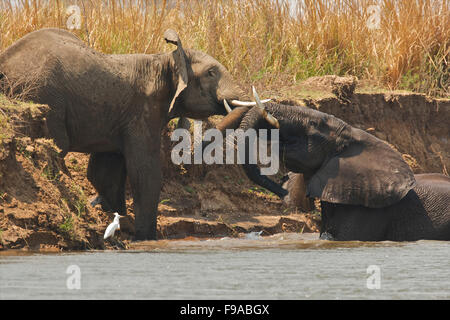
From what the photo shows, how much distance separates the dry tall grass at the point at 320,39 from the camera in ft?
51.6

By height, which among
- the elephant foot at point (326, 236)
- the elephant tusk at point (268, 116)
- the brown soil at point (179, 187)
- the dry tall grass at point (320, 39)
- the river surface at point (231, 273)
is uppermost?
the dry tall grass at point (320, 39)

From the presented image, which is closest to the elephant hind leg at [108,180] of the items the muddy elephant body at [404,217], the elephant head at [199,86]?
the elephant head at [199,86]

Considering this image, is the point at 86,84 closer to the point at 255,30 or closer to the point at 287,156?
Result: the point at 287,156

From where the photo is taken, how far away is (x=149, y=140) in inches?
448

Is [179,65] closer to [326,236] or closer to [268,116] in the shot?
[268,116]

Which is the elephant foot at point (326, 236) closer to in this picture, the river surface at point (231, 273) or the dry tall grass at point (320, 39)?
the river surface at point (231, 273)

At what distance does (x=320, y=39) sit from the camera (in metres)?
16.6

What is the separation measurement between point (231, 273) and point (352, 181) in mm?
3521

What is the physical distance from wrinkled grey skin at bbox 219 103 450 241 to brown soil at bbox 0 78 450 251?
5.51 ft

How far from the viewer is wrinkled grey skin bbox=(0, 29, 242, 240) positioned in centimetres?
1072

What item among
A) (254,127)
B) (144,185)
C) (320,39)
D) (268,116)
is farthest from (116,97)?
(320,39)
